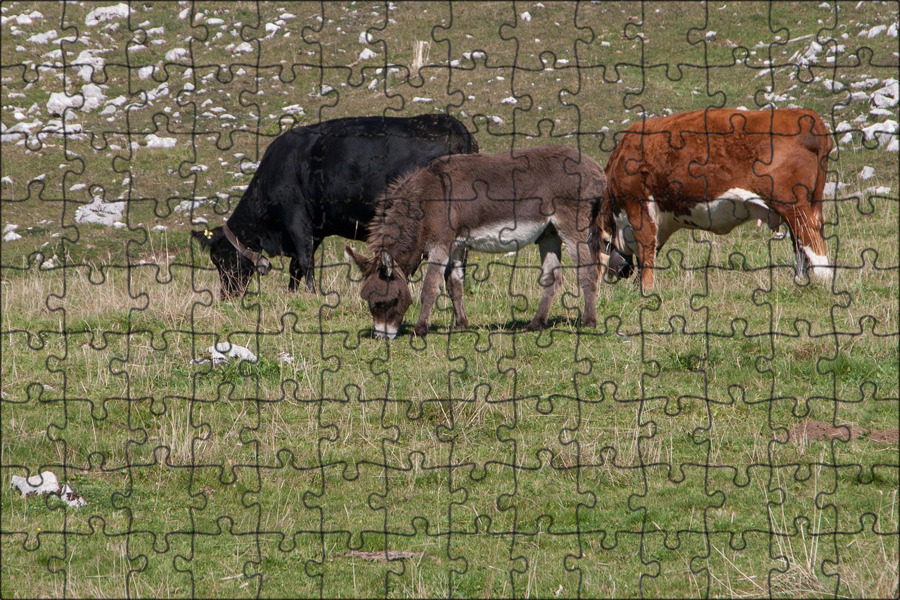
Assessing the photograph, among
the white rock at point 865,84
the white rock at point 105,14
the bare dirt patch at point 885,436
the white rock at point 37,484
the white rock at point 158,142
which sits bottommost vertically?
the white rock at point 158,142

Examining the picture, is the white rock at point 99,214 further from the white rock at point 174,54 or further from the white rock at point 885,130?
the white rock at point 885,130

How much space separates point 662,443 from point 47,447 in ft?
16.7

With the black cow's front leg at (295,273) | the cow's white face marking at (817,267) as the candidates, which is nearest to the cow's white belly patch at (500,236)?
the cow's white face marking at (817,267)

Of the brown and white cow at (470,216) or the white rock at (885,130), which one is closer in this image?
the brown and white cow at (470,216)

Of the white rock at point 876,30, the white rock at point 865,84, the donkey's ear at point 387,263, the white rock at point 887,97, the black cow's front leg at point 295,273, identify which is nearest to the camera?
the donkey's ear at point 387,263

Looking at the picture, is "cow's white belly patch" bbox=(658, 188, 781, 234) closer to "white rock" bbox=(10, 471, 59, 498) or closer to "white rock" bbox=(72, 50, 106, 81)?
"white rock" bbox=(10, 471, 59, 498)

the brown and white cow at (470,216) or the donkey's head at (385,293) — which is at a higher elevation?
the brown and white cow at (470,216)

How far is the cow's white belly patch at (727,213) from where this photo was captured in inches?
507

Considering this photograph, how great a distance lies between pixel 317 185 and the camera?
16.2 m

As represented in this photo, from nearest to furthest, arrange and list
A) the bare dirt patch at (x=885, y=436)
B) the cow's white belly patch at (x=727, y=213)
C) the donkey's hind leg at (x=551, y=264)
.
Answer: the bare dirt patch at (x=885, y=436) → the donkey's hind leg at (x=551, y=264) → the cow's white belly patch at (x=727, y=213)

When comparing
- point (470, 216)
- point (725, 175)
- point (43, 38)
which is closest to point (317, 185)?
point (470, 216)

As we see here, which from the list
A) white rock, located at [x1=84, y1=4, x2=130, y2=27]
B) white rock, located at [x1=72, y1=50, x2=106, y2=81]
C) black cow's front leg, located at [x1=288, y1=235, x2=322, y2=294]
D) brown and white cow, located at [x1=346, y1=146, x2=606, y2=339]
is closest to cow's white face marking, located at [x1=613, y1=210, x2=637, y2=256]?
brown and white cow, located at [x1=346, y1=146, x2=606, y2=339]

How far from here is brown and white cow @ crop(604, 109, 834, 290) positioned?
12.5 metres

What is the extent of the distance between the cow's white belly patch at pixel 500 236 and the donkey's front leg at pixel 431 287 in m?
0.30
